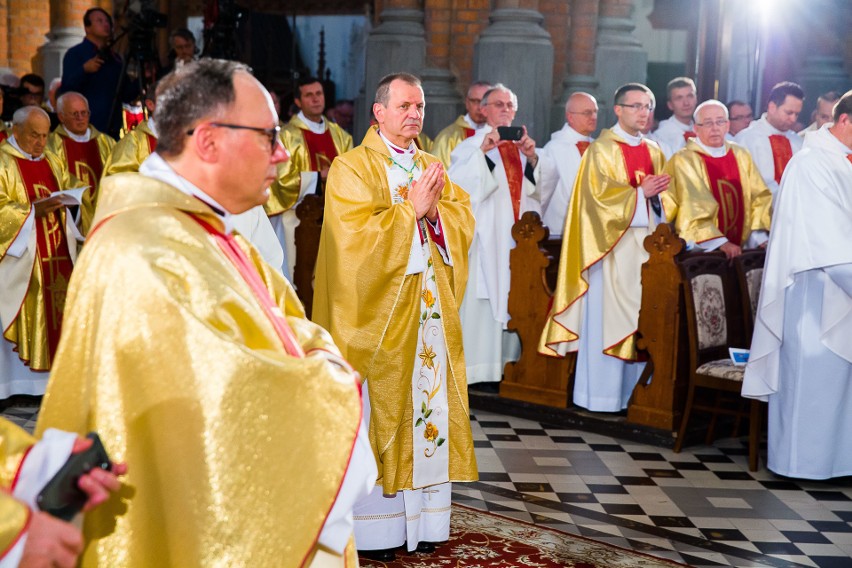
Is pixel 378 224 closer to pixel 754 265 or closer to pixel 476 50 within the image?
pixel 754 265

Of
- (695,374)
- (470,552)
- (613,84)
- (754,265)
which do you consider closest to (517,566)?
(470,552)

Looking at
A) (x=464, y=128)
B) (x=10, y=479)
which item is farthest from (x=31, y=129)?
(x=10, y=479)

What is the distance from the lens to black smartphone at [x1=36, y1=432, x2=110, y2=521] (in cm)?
192

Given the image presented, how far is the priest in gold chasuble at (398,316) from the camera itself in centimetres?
462

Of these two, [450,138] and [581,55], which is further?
[581,55]

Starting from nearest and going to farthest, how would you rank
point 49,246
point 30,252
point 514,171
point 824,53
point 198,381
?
point 198,381 → point 30,252 → point 49,246 → point 514,171 → point 824,53

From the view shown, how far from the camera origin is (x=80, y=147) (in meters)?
8.28

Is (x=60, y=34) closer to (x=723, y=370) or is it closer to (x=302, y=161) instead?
(x=302, y=161)

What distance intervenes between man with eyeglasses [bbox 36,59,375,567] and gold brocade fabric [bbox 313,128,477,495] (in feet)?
7.36

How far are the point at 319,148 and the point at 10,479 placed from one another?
7.60 metres

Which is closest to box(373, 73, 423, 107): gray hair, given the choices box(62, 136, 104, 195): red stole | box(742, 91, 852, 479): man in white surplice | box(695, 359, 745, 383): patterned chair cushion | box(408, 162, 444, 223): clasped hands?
box(408, 162, 444, 223): clasped hands

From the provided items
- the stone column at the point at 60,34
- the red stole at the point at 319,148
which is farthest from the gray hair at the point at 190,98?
the stone column at the point at 60,34

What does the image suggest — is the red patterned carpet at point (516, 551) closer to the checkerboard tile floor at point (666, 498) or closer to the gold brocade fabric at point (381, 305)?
the checkerboard tile floor at point (666, 498)

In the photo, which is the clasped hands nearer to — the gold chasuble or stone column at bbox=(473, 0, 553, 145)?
the gold chasuble
